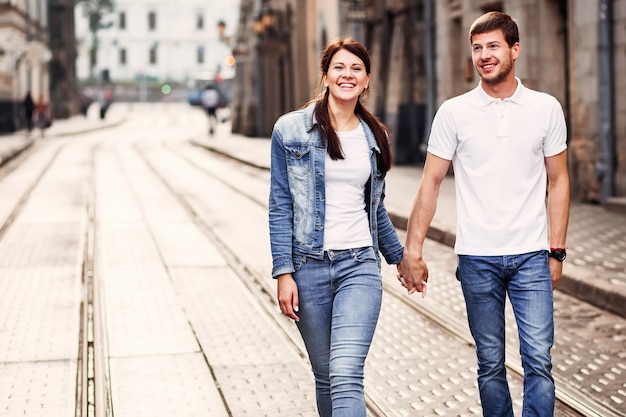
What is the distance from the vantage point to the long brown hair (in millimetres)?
4488

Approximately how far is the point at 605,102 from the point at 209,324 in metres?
8.37

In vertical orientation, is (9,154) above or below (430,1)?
below

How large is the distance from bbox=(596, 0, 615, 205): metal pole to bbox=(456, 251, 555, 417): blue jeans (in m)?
10.8

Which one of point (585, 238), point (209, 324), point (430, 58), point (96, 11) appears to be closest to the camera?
point (209, 324)

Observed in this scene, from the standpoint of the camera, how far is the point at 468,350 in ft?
24.2

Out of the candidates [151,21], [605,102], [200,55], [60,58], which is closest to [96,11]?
[151,21]

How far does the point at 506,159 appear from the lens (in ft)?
15.1

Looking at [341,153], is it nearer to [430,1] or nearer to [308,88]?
[430,1]

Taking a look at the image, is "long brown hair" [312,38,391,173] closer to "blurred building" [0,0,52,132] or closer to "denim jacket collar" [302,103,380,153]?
"denim jacket collar" [302,103,380,153]

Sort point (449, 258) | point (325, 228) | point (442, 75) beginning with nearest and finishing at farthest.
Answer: point (325, 228), point (449, 258), point (442, 75)

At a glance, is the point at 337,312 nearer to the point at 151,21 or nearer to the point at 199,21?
the point at 199,21

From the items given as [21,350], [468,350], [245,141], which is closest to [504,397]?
[468,350]

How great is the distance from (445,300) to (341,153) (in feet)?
15.9

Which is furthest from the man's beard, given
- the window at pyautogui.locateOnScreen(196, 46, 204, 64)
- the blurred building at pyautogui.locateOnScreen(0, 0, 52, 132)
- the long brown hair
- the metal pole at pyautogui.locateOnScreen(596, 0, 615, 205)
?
the window at pyautogui.locateOnScreen(196, 46, 204, 64)
